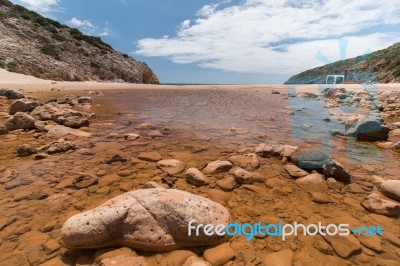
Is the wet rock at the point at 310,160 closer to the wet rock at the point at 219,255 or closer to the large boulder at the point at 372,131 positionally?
the wet rock at the point at 219,255

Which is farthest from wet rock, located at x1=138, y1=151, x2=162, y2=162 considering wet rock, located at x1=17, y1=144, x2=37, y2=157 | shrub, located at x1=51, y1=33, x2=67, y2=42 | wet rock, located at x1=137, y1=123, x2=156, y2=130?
shrub, located at x1=51, y1=33, x2=67, y2=42

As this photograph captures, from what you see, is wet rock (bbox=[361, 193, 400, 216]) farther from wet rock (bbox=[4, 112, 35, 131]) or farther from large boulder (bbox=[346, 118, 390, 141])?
A: wet rock (bbox=[4, 112, 35, 131])

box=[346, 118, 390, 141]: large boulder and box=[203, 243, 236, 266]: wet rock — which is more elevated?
box=[346, 118, 390, 141]: large boulder

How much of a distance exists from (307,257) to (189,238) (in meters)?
1.23

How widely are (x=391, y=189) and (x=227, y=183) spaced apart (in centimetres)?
248

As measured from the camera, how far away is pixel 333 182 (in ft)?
12.2

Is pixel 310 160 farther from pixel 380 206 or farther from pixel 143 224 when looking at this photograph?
pixel 143 224

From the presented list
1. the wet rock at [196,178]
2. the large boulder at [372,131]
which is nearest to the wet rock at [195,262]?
the wet rock at [196,178]

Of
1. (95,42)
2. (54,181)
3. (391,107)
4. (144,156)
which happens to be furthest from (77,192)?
(95,42)

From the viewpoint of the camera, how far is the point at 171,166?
4.32 metres

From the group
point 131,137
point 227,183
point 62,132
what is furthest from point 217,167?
point 62,132

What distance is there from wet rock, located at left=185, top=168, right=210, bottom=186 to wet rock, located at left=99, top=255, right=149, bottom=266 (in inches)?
65.9

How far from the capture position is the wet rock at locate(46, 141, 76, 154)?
15.7ft

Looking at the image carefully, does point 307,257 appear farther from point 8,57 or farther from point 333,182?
point 8,57
